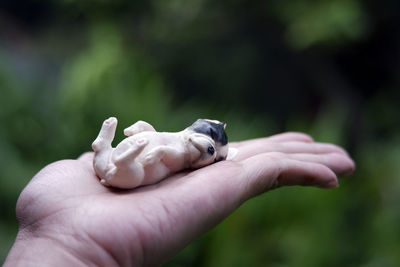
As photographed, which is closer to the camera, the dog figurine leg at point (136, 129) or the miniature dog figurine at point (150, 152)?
the miniature dog figurine at point (150, 152)

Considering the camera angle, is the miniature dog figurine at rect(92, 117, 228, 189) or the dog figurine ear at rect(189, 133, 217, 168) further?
the dog figurine ear at rect(189, 133, 217, 168)

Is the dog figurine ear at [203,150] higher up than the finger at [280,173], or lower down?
higher up

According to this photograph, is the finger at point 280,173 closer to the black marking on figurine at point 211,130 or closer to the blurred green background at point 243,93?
the black marking on figurine at point 211,130

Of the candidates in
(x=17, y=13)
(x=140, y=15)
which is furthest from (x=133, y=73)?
(x=17, y=13)

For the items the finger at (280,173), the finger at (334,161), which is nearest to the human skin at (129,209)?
the finger at (280,173)

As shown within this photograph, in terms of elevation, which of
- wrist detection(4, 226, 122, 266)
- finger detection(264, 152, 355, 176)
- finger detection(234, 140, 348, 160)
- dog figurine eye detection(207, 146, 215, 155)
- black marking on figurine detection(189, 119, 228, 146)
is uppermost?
black marking on figurine detection(189, 119, 228, 146)

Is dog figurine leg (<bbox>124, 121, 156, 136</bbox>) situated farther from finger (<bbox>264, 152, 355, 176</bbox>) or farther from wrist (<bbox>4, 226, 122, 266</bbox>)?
finger (<bbox>264, 152, 355, 176</bbox>)

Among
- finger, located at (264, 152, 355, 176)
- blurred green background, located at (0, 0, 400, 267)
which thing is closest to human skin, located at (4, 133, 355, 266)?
finger, located at (264, 152, 355, 176)

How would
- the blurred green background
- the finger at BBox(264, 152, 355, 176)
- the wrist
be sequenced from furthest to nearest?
the blurred green background → the finger at BBox(264, 152, 355, 176) → the wrist
